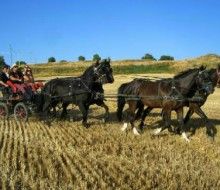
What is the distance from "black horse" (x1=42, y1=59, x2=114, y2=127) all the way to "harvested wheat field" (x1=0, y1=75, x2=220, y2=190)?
101 cm

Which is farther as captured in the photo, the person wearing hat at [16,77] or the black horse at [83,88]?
the person wearing hat at [16,77]

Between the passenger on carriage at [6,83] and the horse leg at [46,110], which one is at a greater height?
the passenger on carriage at [6,83]

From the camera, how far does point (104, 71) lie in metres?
16.2

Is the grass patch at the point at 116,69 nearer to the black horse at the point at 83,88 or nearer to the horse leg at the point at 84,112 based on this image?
the black horse at the point at 83,88

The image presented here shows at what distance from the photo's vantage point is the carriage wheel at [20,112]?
58.2 feet

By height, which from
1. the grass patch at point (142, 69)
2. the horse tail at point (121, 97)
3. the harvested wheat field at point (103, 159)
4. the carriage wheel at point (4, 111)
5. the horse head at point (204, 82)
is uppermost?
the horse head at point (204, 82)

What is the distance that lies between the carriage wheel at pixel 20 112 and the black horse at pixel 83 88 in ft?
2.30

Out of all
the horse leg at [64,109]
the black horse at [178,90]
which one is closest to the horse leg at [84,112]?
the horse leg at [64,109]

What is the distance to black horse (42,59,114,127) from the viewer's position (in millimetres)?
16188

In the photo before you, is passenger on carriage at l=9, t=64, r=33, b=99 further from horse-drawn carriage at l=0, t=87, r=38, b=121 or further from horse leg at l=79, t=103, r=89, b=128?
horse leg at l=79, t=103, r=89, b=128

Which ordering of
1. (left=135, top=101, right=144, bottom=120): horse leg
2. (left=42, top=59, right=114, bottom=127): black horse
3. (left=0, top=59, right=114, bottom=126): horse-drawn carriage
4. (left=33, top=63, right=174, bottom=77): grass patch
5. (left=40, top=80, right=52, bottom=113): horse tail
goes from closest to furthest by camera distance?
(left=135, top=101, right=144, bottom=120): horse leg < (left=42, top=59, right=114, bottom=127): black horse < (left=0, top=59, right=114, bottom=126): horse-drawn carriage < (left=40, top=80, right=52, bottom=113): horse tail < (left=33, top=63, right=174, bottom=77): grass patch

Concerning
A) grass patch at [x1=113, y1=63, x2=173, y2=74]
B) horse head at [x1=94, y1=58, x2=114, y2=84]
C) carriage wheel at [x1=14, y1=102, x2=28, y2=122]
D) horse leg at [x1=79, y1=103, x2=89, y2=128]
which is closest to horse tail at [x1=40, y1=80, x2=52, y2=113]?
carriage wheel at [x1=14, y1=102, x2=28, y2=122]

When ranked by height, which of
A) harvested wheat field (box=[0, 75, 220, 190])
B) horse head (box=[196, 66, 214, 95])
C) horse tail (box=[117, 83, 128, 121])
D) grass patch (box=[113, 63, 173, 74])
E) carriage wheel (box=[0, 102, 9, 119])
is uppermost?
horse head (box=[196, 66, 214, 95])

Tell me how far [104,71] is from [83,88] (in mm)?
1024
